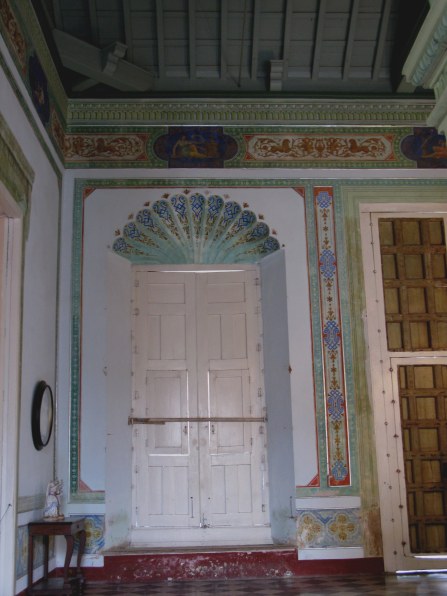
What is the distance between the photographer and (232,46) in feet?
24.5

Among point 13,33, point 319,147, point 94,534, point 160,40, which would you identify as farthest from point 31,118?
point 94,534

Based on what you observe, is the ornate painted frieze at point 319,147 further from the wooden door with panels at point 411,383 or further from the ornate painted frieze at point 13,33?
the ornate painted frieze at point 13,33

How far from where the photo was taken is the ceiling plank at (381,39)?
23.7ft

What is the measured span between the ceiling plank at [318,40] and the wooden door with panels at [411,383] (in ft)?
5.23

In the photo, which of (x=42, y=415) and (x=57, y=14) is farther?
(x=57, y=14)

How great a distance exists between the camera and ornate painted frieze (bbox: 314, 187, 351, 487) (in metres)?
7.03

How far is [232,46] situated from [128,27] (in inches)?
40.2

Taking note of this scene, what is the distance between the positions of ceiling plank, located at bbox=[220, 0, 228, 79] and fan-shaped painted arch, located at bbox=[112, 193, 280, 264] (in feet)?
4.14

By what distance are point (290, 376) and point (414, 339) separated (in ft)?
4.24

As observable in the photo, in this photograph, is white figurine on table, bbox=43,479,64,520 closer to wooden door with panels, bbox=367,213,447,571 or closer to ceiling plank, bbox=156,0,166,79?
wooden door with panels, bbox=367,213,447,571

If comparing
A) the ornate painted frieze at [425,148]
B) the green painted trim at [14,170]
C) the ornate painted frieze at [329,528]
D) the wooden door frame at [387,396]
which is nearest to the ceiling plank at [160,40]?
the green painted trim at [14,170]

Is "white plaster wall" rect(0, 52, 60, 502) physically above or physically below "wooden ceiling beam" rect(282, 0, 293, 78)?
below

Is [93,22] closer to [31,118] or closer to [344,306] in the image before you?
[31,118]

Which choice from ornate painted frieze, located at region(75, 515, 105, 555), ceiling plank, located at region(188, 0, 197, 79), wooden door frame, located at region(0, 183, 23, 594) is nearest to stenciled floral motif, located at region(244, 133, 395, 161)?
ceiling plank, located at region(188, 0, 197, 79)
